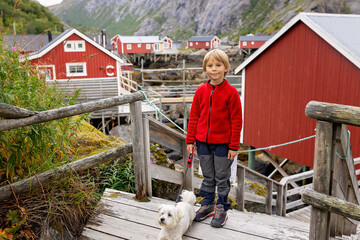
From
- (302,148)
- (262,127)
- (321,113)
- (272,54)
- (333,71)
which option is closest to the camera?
(321,113)

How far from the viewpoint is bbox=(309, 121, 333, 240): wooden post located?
5.97 ft

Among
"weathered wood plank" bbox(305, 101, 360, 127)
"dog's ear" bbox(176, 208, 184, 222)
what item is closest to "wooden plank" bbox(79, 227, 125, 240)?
"dog's ear" bbox(176, 208, 184, 222)

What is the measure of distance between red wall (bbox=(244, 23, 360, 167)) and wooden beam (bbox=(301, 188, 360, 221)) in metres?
7.14

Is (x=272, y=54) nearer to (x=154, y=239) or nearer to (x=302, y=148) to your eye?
(x=302, y=148)

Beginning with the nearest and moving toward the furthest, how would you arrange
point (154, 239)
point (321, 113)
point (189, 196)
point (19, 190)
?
point (321, 113) < point (19, 190) < point (154, 239) < point (189, 196)

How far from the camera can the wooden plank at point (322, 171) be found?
5.97ft

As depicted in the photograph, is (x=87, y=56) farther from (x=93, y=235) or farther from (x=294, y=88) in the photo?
(x=93, y=235)

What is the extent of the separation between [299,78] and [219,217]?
7.63m

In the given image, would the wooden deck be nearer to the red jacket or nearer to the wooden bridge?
the wooden bridge

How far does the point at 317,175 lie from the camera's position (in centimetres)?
188

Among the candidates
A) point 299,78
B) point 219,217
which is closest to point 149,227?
point 219,217

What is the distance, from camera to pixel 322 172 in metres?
1.86

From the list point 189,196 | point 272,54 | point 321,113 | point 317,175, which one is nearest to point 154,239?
point 189,196

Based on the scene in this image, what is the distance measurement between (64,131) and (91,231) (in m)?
0.90
